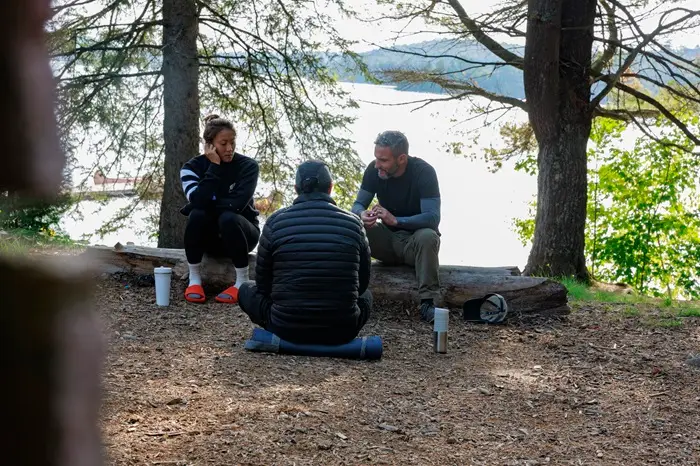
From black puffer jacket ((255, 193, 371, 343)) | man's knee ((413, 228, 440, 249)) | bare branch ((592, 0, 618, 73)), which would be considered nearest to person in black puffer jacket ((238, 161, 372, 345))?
black puffer jacket ((255, 193, 371, 343))

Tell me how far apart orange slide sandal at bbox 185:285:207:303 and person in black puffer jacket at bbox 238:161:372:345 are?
1490 mm

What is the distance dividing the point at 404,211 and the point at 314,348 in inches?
69.9

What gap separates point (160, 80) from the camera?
912 centimetres

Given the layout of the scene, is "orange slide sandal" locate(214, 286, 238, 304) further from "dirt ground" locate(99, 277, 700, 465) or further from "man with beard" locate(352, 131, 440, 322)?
"man with beard" locate(352, 131, 440, 322)

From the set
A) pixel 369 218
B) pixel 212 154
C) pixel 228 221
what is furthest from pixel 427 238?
pixel 212 154

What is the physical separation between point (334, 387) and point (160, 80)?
582cm

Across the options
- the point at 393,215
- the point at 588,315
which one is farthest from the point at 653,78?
the point at 393,215

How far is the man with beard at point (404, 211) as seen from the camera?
6.09m

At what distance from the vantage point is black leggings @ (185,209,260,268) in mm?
6242

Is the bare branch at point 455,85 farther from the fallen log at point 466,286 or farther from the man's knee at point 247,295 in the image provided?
the man's knee at point 247,295

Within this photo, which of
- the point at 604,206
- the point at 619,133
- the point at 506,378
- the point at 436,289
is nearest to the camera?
the point at 506,378

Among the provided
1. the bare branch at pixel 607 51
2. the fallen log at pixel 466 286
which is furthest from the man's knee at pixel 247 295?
the bare branch at pixel 607 51

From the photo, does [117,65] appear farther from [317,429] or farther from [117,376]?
[317,429]

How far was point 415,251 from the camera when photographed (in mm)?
6207
